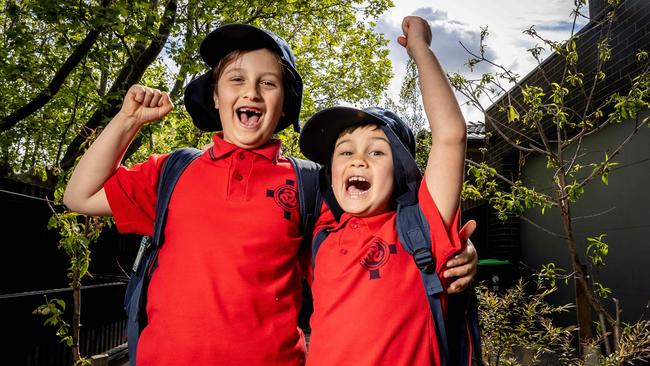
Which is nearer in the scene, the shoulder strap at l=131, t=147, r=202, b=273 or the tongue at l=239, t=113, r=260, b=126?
the shoulder strap at l=131, t=147, r=202, b=273

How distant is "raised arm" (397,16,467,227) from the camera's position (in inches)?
64.3

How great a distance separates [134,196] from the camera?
5.90 feet

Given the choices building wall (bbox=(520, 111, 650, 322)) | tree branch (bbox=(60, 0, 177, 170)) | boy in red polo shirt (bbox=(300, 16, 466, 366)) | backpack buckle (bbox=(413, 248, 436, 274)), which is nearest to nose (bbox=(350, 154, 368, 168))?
boy in red polo shirt (bbox=(300, 16, 466, 366))

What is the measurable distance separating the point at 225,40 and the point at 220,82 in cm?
17

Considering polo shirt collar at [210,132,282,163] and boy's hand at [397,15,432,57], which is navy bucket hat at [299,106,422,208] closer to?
polo shirt collar at [210,132,282,163]

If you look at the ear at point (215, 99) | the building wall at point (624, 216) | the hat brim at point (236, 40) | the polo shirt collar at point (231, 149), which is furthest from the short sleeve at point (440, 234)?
the building wall at point (624, 216)

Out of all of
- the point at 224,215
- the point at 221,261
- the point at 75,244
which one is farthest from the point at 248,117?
the point at 75,244

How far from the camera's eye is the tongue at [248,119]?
1.88 metres

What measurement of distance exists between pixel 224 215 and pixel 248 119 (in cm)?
41

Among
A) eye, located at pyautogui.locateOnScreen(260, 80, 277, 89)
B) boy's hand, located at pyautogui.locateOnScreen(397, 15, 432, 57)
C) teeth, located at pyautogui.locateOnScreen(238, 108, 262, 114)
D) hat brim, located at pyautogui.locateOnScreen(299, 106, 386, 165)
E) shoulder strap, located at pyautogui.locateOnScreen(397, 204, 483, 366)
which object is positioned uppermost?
boy's hand, located at pyautogui.locateOnScreen(397, 15, 432, 57)

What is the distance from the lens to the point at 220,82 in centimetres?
195

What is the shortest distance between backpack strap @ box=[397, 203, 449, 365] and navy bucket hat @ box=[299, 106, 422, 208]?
0.14 meters

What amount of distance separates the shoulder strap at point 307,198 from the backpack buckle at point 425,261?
0.45 metres

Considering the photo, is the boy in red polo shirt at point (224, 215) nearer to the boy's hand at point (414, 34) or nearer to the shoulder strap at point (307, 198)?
the shoulder strap at point (307, 198)
